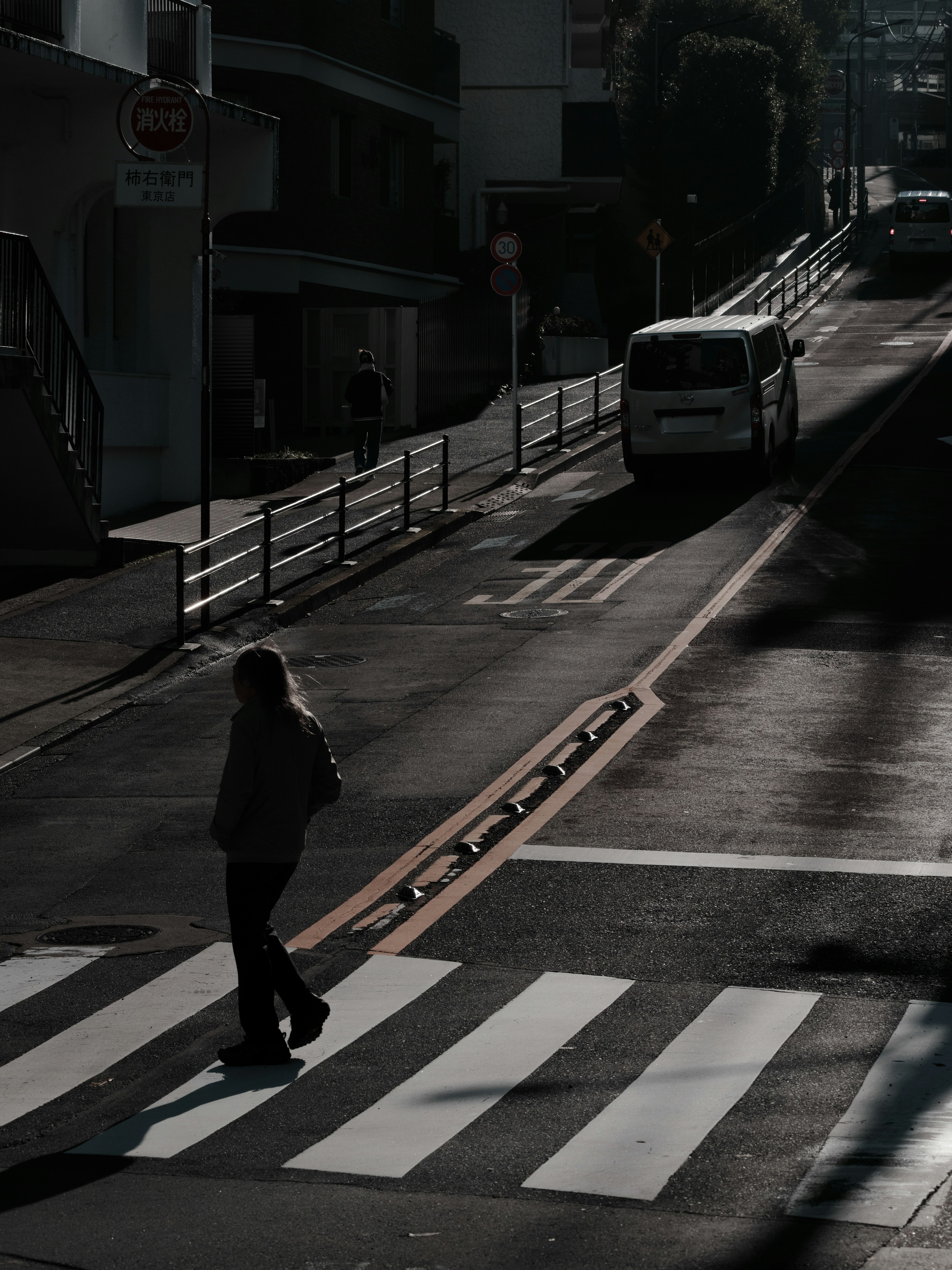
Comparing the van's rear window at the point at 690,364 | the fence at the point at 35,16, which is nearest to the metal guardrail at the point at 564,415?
the van's rear window at the point at 690,364

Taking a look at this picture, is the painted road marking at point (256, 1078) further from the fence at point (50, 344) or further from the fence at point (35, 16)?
the fence at point (35, 16)

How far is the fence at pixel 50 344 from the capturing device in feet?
68.2

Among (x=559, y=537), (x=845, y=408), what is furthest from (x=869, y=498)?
(x=845, y=408)

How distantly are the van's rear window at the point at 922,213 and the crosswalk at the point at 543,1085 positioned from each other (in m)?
59.8

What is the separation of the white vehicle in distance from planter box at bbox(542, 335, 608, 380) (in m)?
24.3

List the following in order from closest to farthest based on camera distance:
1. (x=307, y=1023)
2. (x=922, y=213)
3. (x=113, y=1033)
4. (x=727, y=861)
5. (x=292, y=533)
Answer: (x=307, y=1023), (x=113, y=1033), (x=727, y=861), (x=292, y=533), (x=922, y=213)

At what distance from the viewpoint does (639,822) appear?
39.7ft

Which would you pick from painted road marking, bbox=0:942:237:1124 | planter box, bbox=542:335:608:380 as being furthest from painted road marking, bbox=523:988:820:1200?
planter box, bbox=542:335:608:380

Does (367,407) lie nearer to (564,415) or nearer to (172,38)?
(172,38)

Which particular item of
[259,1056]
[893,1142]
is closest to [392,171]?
[259,1056]

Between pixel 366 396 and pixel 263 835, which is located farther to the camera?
pixel 366 396

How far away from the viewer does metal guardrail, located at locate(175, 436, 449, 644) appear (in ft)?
63.0

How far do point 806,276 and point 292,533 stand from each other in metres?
43.7

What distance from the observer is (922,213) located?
6488 cm
